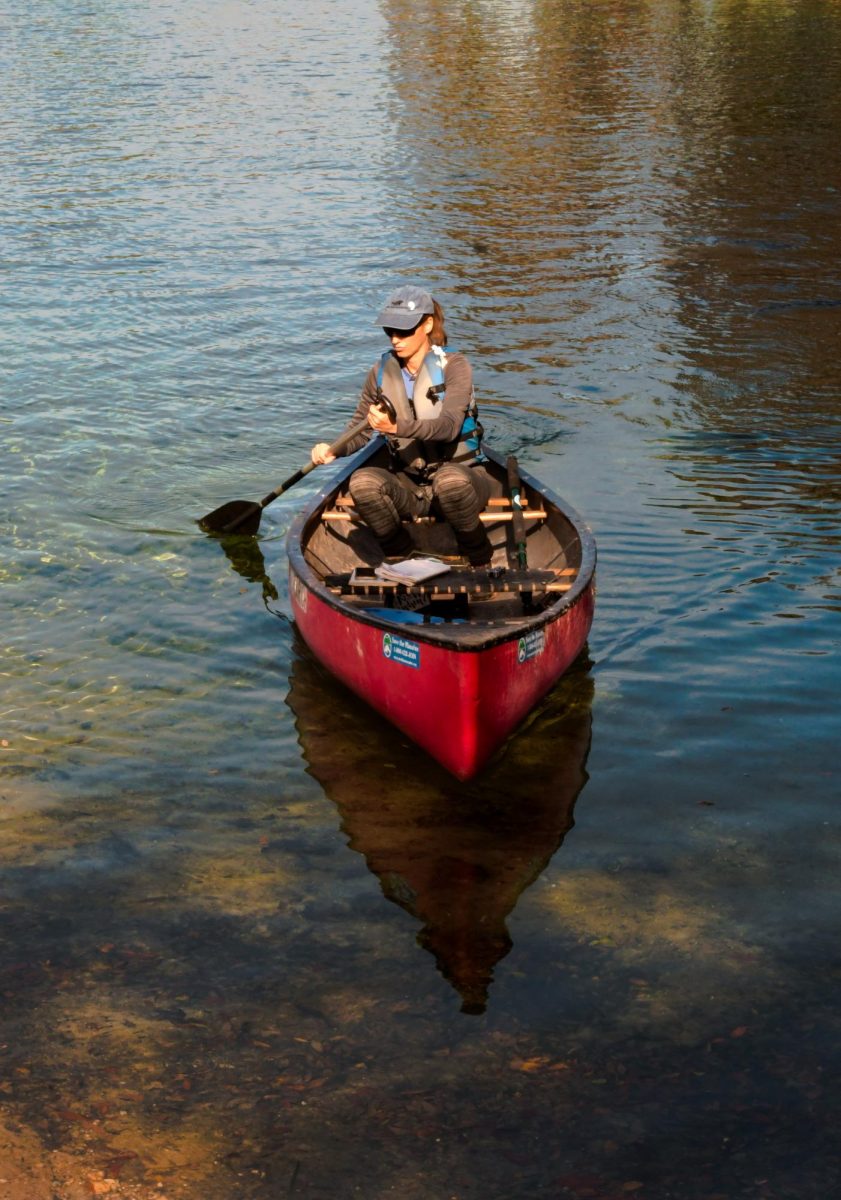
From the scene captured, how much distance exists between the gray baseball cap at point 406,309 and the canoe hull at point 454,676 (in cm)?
198

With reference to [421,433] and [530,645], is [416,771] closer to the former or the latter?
[530,645]

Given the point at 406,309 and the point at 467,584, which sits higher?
the point at 406,309

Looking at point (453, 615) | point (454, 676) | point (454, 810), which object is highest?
point (454, 676)

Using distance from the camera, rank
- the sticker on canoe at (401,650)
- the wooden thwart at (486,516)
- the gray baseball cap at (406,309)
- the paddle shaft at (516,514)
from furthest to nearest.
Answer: the wooden thwart at (486,516) → the paddle shaft at (516,514) → the gray baseball cap at (406,309) → the sticker on canoe at (401,650)

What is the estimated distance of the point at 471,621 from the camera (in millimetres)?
8836

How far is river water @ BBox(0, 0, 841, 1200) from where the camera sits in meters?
5.38

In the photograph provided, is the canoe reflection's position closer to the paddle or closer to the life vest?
the life vest

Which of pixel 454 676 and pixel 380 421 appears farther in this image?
pixel 380 421

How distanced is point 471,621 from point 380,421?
178 cm

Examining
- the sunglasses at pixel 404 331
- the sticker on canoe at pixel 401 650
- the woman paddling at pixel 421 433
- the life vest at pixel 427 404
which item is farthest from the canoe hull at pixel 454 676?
the sunglasses at pixel 404 331

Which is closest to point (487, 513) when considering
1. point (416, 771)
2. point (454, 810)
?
point (416, 771)

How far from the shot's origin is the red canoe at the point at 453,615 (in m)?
7.50

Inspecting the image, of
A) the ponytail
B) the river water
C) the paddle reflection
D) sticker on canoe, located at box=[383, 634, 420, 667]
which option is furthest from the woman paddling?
sticker on canoe, located at box=[383, 634, 420, 667]

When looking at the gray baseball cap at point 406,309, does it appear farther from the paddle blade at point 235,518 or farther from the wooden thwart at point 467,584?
the paddle blade at point 235,518
